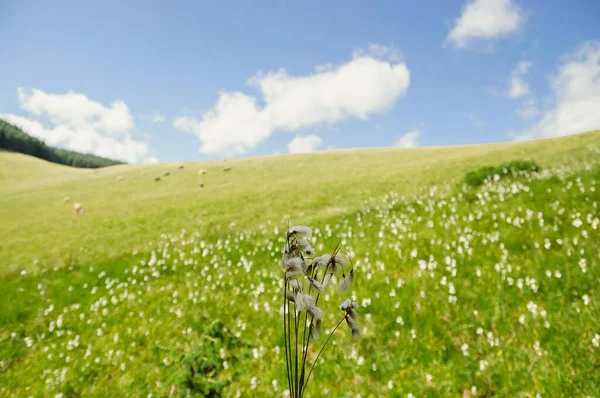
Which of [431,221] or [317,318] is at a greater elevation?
[317,318]

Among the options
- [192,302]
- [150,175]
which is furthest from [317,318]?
Result: [150,175]

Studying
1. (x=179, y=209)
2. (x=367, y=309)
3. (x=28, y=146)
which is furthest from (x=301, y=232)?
(x=28, y=146)

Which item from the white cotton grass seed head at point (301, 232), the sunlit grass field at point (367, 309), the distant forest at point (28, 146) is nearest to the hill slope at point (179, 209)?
the sunlit grass field at point (367, 309)

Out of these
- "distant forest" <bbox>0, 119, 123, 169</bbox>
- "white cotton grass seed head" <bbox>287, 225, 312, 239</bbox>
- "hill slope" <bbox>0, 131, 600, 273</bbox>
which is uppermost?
"distant forest" <bbox>0, 119, 123, 169</bbox>

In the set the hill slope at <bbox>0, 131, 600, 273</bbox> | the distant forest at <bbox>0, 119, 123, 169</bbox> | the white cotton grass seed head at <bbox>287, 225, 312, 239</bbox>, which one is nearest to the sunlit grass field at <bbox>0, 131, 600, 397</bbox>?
the hill slope at <bbox>0, 131, 600, 273</bbox>

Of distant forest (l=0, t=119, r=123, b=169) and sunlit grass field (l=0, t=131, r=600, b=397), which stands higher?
distant forest (l=0, t=119, r=123, b=169)

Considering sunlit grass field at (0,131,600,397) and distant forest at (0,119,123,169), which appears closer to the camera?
sunlit grass field at (0,131,600,397)

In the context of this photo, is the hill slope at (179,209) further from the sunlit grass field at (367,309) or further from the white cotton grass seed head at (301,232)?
the white cotton grass seed head at (301,232)

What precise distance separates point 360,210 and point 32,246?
16.2 metres

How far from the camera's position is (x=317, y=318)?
5.82ft

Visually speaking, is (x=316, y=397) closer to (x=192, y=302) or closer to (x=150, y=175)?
(x=192, y=302)

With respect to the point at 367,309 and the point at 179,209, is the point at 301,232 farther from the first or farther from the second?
the point at 179,209

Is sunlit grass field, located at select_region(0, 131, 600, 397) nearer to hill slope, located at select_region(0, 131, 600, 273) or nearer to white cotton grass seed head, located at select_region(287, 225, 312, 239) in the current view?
hill slope, located at select_region(0, 131, 600, 273)

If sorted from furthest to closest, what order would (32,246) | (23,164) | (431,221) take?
(23,164) < (32,246) < (431,221)
